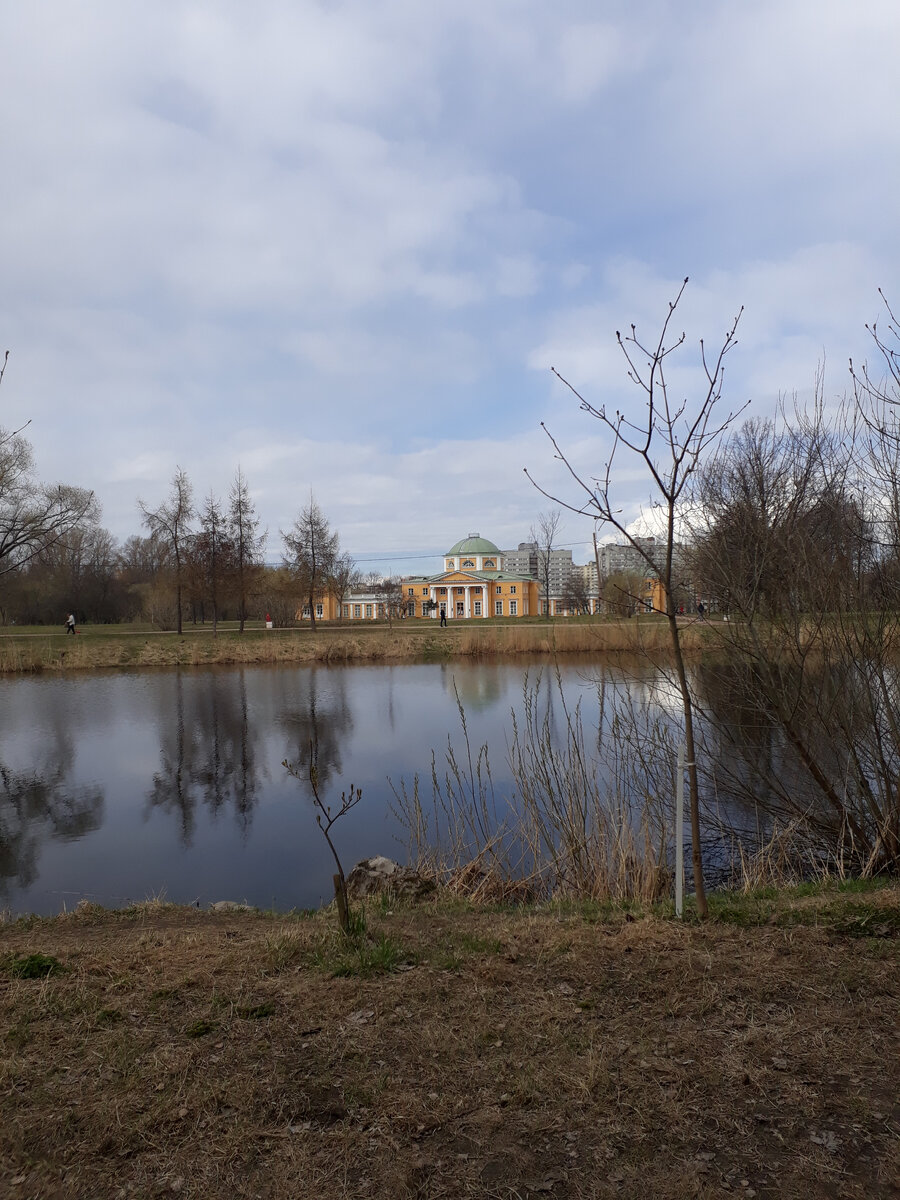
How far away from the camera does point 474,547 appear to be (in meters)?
95.0

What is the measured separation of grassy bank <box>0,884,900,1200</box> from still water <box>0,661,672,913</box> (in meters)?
3.46

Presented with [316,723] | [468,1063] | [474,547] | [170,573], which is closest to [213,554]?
[170,573]

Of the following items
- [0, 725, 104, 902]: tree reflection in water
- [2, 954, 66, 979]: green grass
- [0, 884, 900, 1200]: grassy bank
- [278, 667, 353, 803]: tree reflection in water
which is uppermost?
[0, 884, 900, 1200]: grassy bank

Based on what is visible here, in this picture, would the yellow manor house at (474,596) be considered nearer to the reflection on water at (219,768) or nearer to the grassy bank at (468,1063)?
the reflection on water at (219,768)

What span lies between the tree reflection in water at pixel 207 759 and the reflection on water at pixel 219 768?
0.05 meters

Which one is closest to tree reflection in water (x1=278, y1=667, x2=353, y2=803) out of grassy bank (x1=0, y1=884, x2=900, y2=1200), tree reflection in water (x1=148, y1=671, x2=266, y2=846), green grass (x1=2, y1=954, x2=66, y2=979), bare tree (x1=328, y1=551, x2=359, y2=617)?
tree reflection in water (x1=148, y1=671, x2=266, y2=846)

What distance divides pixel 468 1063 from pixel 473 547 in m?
92.6

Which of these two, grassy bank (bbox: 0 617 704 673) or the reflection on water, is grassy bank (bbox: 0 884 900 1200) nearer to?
the reflection on water

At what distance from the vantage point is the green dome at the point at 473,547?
94.4 metres

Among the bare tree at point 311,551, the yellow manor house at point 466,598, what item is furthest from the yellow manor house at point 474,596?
the bare tree at point 311,551

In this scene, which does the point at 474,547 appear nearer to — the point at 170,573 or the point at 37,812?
the point at 170,573

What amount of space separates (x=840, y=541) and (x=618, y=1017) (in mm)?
4894

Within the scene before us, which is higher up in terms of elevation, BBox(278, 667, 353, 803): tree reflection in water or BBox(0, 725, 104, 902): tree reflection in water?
BBox(278, 667, 353, 803): tree reflection in water

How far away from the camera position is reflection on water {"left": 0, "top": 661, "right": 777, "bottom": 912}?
8.17 metres
